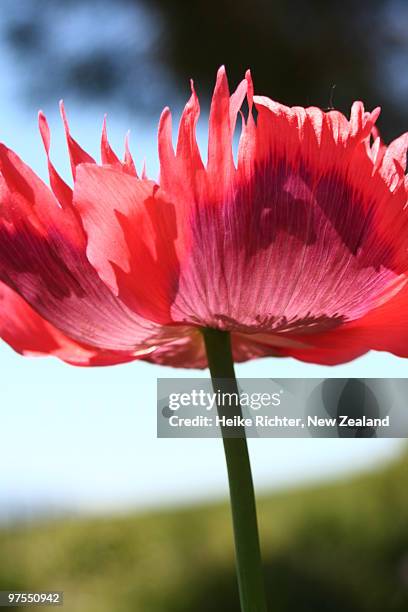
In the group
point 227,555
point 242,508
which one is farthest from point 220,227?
point 227,555

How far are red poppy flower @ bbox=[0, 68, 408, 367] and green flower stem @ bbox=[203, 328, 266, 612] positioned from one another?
0.02 meters

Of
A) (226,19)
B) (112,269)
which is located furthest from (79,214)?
(226,19)

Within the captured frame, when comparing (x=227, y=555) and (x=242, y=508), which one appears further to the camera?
(x=227, y=555)

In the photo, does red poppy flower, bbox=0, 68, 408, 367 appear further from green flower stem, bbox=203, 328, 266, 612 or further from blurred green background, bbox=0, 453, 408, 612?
blurred green background, bbox=0, 453, 408, 612

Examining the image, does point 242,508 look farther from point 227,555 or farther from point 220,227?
point 227,555

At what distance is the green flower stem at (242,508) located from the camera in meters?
0.12

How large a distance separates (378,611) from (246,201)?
125 centimetres

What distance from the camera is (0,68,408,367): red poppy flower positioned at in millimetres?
129

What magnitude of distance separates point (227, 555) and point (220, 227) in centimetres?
124

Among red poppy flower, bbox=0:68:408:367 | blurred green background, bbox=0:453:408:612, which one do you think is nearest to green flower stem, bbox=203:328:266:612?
red poppy flower, bbox=0:68:408:367

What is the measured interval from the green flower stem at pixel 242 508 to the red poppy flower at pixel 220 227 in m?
0.02

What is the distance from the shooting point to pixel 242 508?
0.12 meters

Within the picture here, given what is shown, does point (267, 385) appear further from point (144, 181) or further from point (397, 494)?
point (397, 494)

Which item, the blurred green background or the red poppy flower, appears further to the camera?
the blurred green background
